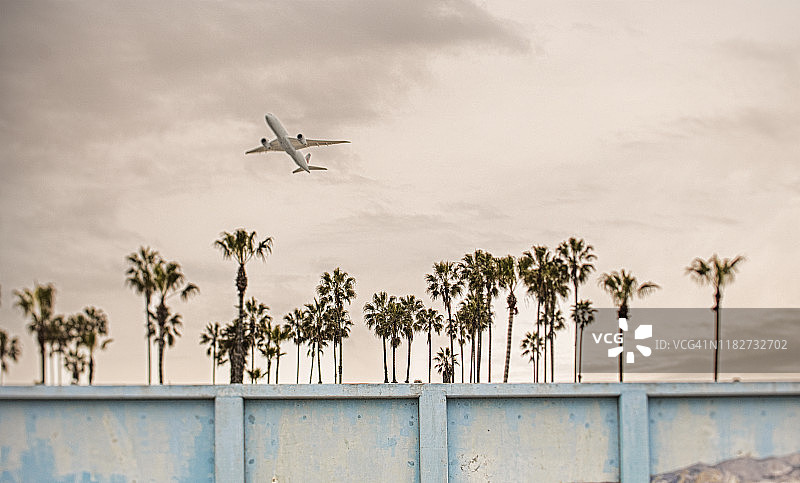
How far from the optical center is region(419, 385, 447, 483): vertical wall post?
1559cm

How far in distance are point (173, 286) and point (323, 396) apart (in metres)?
40.3

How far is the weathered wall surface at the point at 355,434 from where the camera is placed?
1572 centimetres

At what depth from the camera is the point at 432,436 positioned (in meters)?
15.7

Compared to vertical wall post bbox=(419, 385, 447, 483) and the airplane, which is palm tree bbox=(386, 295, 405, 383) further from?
vertical wall post bbox=(419, 385, 447, 483)

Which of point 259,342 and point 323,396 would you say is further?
point 259,342

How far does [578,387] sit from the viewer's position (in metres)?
15.9

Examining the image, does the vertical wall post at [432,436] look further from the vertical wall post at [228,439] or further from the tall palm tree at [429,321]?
the tall palm tree at [429,321]

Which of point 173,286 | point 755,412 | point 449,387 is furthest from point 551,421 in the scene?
point 173,286

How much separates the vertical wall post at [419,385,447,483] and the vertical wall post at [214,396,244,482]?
10.6ft

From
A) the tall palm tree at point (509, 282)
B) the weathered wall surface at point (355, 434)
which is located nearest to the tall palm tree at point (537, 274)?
the tall palm tree at point (509, 282)

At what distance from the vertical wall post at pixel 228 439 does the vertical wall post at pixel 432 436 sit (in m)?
3.22

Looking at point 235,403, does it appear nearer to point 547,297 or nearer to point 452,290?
point 547,297

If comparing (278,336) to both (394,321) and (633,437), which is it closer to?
(394,321)

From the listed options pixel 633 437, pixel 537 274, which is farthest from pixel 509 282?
pixel 633 437
